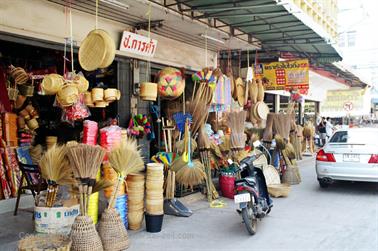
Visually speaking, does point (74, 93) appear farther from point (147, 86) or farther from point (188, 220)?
point (188, 220)

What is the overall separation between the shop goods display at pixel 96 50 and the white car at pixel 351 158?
5.03m

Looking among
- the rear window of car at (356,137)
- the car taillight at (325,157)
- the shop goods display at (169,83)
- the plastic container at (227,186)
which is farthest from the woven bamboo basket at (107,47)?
the rear window of car at (356,137)

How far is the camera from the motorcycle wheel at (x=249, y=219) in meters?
4.71

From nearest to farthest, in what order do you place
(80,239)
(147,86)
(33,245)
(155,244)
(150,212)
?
(33,245) < (80,239) < (155,244) < (150,212) < (147,86)

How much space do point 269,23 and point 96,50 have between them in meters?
3.92

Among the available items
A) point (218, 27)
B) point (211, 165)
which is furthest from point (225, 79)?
point (211, 165)

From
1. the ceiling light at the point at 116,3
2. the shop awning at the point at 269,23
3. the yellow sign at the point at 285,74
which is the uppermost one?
the shop awning at the point at 269,23

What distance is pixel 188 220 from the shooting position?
5.48 meters

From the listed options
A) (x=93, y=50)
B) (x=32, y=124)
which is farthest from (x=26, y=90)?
(x=93, y=50)

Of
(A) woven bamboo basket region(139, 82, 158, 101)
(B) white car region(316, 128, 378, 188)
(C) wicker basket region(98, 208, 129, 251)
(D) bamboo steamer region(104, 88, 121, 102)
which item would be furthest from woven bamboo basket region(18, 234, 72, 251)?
(B) white car region(316, 128, 378, 188)

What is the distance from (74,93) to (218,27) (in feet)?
12.9

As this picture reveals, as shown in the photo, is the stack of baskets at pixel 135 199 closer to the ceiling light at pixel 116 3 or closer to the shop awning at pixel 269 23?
the ceiling light at pixel 116 3

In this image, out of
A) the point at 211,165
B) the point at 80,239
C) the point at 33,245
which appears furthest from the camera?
the point at 211,165

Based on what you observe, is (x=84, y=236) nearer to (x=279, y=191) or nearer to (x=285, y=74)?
(x=279, y=191)
